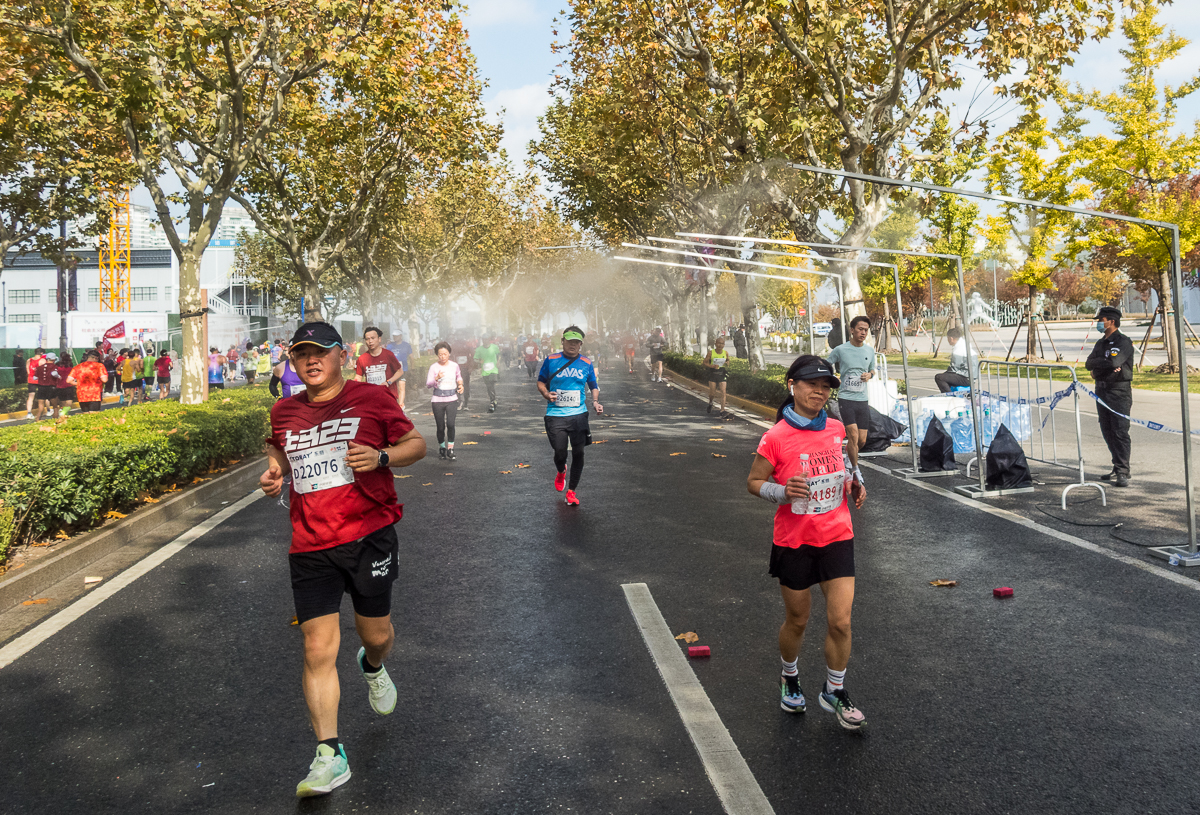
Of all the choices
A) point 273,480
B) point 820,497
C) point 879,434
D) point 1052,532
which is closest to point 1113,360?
point 1052,532

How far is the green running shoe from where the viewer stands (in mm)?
3578

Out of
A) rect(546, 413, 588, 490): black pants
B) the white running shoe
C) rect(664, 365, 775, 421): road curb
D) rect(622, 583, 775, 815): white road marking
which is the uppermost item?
rect(546, 413, 588, 490): black pants

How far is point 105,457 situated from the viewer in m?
8.42

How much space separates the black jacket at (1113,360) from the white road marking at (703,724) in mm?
6472

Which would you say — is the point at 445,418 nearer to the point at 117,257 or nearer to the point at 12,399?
the point at 12,399

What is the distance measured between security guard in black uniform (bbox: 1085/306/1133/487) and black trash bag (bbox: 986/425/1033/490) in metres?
0.97

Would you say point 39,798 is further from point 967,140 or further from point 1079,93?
point 1079,93

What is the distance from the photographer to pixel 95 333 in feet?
111

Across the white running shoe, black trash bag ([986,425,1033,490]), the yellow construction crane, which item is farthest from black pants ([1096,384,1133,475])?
the yellow construction crane

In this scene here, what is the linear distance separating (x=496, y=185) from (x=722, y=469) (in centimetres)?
3187

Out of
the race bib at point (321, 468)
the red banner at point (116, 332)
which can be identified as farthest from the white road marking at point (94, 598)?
the red banner at point (116, 332)

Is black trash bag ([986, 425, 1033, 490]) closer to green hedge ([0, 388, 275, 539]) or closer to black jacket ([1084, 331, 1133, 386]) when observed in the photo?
black jacket ([1084, 331, 1133, 386])

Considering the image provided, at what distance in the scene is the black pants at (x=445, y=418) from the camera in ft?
45.0

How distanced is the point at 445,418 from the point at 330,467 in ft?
32.7
